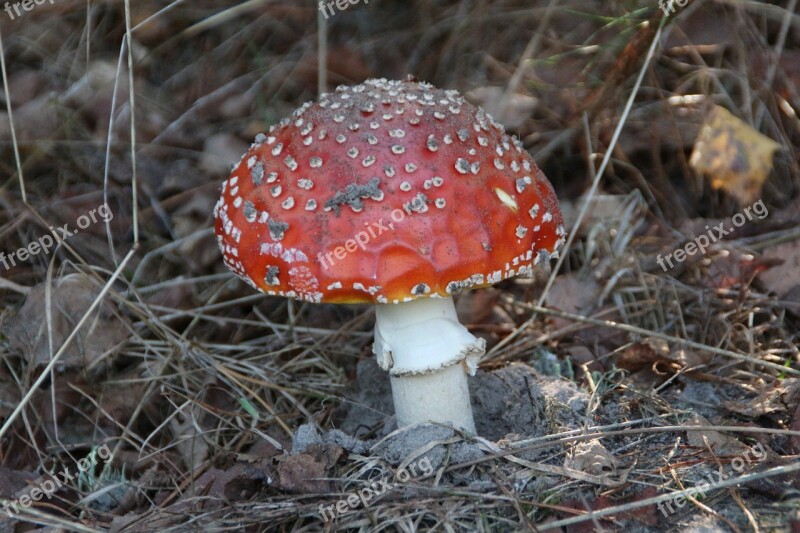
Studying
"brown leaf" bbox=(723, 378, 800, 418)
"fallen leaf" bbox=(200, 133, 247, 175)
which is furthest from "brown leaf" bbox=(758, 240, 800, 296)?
"fallen leaf" bbox=(200, 133, 247, 175)

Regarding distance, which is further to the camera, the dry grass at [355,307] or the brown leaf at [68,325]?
the brown leaf at [68,325]

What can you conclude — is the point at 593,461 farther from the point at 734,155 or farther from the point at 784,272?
the point at 734,155

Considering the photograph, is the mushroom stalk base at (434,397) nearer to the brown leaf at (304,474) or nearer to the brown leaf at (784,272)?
the brown leaf at (304,474)

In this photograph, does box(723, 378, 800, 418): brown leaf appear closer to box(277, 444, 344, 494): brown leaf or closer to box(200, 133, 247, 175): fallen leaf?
box(277, 444, 344, 494): brown leaf

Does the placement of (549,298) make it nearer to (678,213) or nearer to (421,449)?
(678,213)

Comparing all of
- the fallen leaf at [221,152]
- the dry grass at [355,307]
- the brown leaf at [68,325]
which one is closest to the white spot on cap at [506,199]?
the dry grass at [355,307]

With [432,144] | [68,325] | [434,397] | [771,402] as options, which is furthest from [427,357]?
[68,325]
